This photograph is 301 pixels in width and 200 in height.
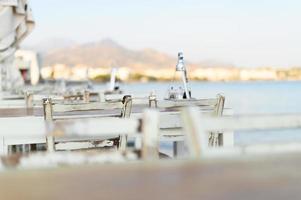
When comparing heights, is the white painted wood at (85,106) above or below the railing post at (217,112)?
above

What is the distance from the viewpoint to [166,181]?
3338mm

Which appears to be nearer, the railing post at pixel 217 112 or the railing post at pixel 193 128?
the railing post at pixel 193 128

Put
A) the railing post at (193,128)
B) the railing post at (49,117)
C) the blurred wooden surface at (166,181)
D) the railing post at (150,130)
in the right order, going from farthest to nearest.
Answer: the railing post at (49,117)
the railing post at (150,130)
the railing post at (193,128)
the blurred wooden surface at (166,181)

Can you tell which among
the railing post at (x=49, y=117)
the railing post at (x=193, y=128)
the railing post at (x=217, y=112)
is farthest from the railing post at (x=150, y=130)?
the railing post at (x=217, y=112)

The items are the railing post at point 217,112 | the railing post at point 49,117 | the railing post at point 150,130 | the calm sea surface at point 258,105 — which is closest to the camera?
the railing post at point 150,130

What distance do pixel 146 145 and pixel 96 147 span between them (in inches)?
121

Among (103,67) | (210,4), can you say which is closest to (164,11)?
(210,4)

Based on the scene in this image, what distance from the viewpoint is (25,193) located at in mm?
3096

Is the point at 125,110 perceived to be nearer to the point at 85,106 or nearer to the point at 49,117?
the point at 85,106

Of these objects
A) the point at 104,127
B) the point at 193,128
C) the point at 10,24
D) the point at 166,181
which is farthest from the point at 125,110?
the point at 10,24

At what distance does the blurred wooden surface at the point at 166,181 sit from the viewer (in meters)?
3.06

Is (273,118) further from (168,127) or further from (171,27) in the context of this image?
(171,27)

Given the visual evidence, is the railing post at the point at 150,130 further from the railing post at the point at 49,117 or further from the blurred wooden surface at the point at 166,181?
the railing post at the point at 49,117

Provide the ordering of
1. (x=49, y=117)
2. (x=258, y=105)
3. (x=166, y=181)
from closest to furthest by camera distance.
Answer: (x=166, y=181), (x=49, y=117), (x=258, y=105)
